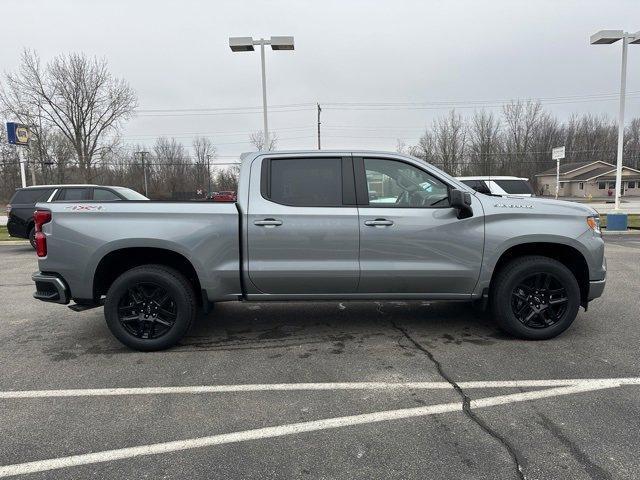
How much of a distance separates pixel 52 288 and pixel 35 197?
9.50m

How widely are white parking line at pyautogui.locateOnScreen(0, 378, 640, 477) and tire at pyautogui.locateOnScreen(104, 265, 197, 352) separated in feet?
5.54

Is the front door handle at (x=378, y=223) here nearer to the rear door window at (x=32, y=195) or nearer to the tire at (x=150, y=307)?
the tire at (x=150, y=307)

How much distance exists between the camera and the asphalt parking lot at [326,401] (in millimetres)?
2680

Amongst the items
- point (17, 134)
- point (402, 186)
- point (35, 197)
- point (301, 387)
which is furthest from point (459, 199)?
point (17, 134)

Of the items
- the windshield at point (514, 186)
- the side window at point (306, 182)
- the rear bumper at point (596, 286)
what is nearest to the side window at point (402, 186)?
the side window at point (306, 182)

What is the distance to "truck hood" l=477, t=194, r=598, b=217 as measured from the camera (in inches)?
178

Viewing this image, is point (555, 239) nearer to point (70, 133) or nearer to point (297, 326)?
point (297, 326)

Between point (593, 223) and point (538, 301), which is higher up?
point (593, 223)

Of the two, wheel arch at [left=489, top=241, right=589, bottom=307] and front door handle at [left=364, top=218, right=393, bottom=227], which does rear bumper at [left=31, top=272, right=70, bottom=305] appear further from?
wheel arch at [left=489, top=241, right=589, bottom=307]

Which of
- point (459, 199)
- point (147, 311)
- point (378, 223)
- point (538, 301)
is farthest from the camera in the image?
point (538, 301)

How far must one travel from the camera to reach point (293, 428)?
3068mm

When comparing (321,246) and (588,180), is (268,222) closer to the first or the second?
(321,246)

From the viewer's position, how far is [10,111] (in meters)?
41.3

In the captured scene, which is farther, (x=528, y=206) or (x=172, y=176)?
(x=172, y=176)
